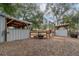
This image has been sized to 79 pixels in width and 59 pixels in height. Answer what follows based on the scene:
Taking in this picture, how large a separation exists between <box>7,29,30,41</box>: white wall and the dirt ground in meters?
0.07

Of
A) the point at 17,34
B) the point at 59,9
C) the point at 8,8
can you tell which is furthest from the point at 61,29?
the point at 8,8

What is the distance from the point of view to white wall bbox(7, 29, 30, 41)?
13336 mm

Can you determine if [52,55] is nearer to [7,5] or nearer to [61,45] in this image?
[61,45]

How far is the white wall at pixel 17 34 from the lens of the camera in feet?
43.8

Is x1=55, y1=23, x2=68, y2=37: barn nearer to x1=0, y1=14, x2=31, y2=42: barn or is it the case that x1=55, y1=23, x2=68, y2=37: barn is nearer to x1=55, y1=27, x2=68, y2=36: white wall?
x1=55, y1=27, x2=68, y2=36: white wall

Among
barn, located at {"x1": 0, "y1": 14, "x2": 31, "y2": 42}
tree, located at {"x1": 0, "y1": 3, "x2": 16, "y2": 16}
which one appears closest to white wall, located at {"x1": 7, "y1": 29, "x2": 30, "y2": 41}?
barn, located at {"x1": 0, "y1": 14, "x2": 31, "y2": 42}

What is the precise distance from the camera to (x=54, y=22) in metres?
13.3

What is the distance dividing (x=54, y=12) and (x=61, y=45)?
524 millimetres

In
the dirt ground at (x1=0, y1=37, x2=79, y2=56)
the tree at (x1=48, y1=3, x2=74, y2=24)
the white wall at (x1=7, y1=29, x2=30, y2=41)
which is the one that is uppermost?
the tree at (x1=48, y1=3, x2=74, y2=24)

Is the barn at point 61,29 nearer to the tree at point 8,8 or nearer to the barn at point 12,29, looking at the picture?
the barn at point 12,29

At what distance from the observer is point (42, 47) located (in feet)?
43.6

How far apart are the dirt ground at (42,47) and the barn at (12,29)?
0.09 metres

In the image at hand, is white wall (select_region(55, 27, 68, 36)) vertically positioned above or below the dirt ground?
above

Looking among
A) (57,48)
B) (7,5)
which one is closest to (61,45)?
(57,48)
